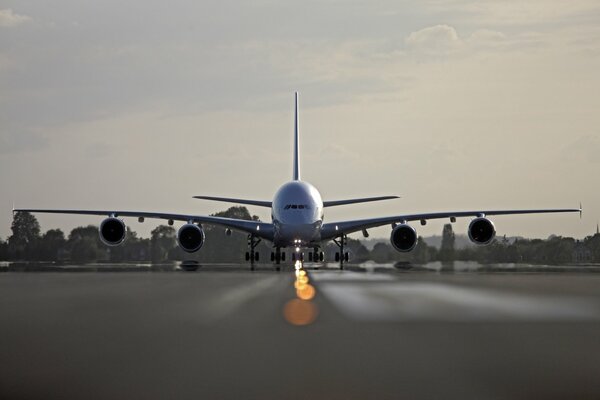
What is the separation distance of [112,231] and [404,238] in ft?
49.5

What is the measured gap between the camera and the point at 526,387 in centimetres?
917

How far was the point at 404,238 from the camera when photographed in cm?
4975

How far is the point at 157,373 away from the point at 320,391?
1.97 metres

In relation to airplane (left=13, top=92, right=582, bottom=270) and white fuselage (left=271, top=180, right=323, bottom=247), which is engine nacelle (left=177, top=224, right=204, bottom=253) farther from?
white fuselage (left=271, top=180, right=323, bottom=247)

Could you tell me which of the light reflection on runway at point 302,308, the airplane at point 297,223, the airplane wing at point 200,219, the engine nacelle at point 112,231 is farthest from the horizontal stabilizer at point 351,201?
the light reflection on runway at point 302,308

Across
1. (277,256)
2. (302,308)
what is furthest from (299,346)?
(277,256)

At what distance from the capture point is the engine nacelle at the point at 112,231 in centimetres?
4919

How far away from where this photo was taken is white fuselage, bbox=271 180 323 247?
1833 inches

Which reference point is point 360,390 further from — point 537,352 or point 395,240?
point 395,240

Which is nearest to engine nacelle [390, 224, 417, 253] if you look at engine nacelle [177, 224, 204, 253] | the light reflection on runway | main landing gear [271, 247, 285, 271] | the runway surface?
main landing gear [271, 247, 285, 271]

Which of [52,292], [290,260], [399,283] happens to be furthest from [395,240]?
[52,292]

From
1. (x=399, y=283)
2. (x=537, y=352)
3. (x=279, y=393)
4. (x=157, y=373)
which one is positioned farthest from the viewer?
(x=399, y=283)

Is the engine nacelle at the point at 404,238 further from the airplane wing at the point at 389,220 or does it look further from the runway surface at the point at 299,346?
the runway surface at the point at 299,346

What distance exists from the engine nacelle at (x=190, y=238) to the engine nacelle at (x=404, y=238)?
9.90 metres
